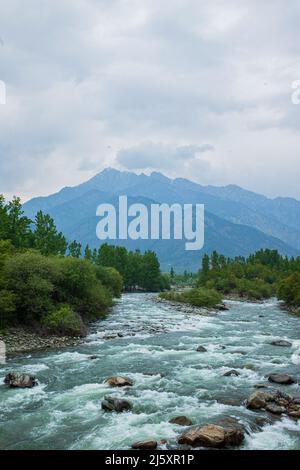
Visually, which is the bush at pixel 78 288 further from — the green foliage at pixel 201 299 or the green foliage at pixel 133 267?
the green foliage at pixel 133 267

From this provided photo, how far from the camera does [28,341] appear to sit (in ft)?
119

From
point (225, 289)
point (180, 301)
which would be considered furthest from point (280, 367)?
point (225, 289)

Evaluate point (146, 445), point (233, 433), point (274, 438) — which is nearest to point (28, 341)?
point (146, 445)

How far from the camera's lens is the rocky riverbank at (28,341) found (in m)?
33.8

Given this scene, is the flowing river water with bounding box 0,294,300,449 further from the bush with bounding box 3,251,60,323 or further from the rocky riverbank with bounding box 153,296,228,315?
the rocky riverbank with bounding box 153,296,228,315

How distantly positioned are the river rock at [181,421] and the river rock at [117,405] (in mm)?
2713

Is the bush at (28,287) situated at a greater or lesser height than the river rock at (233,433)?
greater

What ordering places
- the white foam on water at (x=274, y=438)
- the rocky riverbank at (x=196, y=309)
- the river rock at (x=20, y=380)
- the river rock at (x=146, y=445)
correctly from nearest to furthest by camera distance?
1. the river rock at (x=146, y=445)
2. the white foam on water at (x=274, y=438)
3. the river rock at (x=20, y=380)
4. the rocky riverbank at (x=196, y=309)

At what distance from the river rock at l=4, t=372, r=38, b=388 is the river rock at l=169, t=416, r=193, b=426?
9353 mm

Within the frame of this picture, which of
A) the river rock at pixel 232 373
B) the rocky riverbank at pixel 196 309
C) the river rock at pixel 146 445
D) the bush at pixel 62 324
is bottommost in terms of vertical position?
the rocky riverbank at pixel 196 309

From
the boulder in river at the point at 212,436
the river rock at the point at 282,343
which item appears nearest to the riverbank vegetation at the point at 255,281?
the river rock at the point at 282,343
